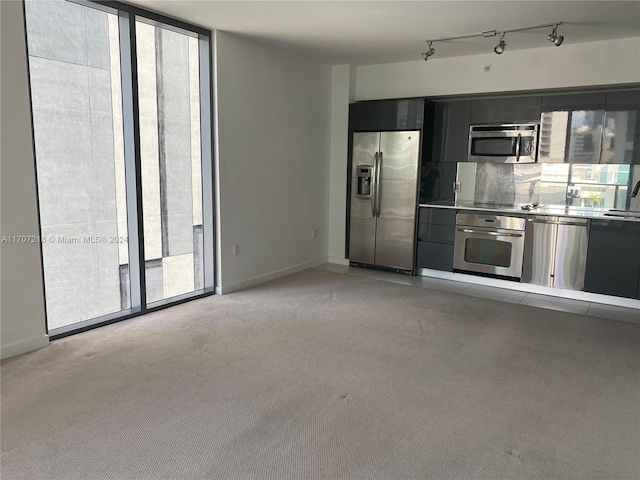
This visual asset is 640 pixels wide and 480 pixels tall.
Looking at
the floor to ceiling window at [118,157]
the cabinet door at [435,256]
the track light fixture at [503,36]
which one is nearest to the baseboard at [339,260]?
the cabinet door at [435,256]

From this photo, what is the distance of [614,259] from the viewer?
4707 millimetres

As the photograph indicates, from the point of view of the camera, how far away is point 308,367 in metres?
3.27

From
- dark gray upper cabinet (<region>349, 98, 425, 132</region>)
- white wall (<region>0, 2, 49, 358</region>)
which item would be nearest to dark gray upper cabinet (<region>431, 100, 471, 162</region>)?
dark gray upper cabinet (<region>349, 98, 425, 132</region>)

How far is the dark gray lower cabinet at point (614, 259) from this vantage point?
15.1ft

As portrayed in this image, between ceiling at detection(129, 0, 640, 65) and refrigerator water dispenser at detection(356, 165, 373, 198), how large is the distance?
4.86 feet

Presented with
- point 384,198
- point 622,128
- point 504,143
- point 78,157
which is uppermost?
point 622,128

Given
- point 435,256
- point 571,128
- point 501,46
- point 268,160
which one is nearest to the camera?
point 501,46

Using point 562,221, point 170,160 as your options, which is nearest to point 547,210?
point 562,221

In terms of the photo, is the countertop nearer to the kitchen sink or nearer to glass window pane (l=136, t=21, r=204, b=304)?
the kitchen sink

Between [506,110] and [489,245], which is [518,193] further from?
[506,110]

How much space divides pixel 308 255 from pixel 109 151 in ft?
9.55

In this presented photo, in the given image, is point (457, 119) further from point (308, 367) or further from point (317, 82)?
point (308, 367)

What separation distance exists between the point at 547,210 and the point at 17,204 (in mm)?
4915

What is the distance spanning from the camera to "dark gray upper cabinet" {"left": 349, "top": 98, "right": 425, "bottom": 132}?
18.5 ft
